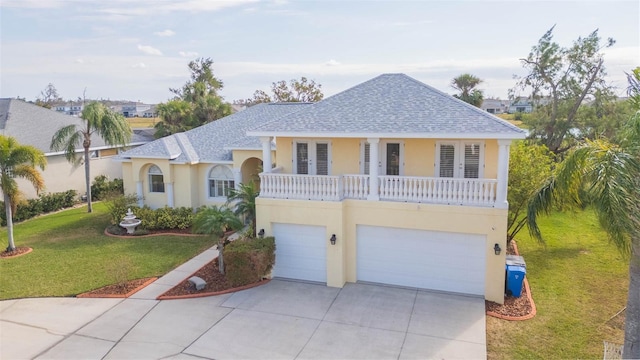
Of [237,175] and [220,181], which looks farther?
[220,181]

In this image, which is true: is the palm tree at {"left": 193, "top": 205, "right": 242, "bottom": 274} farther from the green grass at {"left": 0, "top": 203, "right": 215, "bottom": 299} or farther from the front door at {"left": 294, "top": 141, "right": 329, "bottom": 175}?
the front door at {"left": 294, "top": 141, "right": 329, "bottom": 175}

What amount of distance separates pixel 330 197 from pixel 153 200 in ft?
44.0

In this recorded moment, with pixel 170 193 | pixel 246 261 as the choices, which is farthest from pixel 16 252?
pixel 246 261

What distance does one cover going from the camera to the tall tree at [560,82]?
2858 cm

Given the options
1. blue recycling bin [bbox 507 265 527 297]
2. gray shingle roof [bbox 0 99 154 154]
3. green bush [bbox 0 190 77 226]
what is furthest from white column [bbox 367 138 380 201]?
gray shingle roof [bbox 0 99 154 154]

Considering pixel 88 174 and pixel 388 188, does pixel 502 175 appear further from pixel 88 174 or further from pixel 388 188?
pixel 88 174

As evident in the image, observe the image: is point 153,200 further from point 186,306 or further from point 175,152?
point 186,306

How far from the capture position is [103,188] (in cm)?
2958

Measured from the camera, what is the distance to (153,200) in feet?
78.5

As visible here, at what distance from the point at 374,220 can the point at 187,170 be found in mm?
12517

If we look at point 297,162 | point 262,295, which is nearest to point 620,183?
point 262,295

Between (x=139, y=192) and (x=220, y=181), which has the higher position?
(x=220, y=181)

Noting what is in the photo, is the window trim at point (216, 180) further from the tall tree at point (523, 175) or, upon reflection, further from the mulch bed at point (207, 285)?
the tall tree at point (523, 175)

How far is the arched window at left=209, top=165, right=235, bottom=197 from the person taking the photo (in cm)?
2330
